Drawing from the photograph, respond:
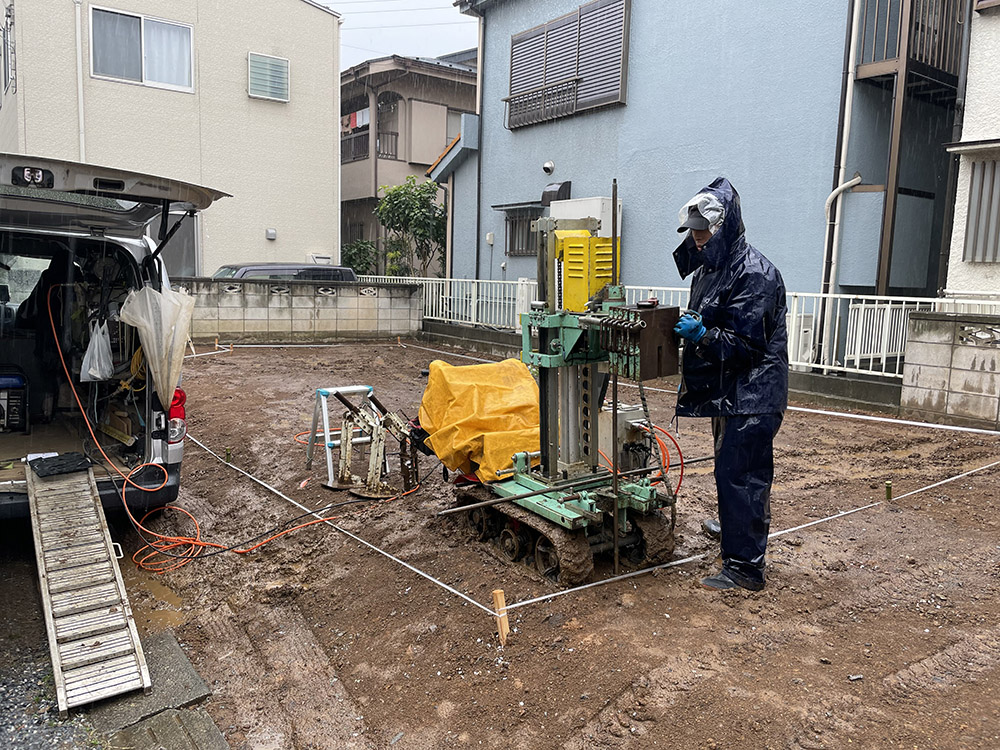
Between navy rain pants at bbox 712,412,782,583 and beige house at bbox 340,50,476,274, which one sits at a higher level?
beige house at bbox 340,50,476,274

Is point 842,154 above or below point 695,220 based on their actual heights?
above

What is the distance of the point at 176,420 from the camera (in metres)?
4.52

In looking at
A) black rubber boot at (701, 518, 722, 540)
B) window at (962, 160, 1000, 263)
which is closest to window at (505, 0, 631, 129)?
window at (962, 160, 1000, 263)

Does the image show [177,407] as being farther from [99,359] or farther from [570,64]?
[570,64]

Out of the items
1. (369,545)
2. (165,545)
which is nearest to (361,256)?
(165,545)

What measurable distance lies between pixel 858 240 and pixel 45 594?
9452 millimetres

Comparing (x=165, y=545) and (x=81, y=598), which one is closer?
(x=81, y=598)

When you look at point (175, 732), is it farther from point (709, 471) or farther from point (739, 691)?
point (709, 471)

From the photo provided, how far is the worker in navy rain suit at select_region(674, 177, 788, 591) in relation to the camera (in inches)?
132

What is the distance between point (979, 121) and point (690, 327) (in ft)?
23.7

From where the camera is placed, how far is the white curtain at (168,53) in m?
14.5

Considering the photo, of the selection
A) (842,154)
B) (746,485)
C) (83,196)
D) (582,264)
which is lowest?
(746,485)

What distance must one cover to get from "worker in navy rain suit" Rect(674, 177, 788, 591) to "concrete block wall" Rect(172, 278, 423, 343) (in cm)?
1075

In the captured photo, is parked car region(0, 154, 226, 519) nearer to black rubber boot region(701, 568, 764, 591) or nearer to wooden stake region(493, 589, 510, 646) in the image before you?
wooden stake region(493, 589, 510, 646)
